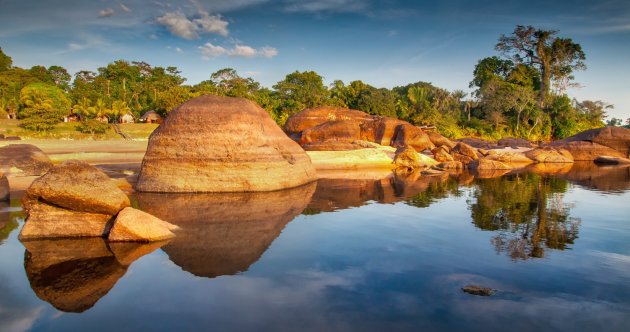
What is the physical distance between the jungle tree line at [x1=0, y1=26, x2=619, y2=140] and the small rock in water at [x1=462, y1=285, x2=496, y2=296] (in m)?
46.4

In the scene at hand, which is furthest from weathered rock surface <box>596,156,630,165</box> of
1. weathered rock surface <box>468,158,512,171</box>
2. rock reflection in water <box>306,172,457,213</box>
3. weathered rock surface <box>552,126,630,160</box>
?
rock reflection in water <box>306,172,457,213</box>

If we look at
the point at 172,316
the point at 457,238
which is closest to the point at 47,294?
the point at 172,316

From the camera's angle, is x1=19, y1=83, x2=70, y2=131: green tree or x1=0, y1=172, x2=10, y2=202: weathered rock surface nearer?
x1=0, y1=172, x2=10, y2=202: weathered rock surface

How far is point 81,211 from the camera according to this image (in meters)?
9.65

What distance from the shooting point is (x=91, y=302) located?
246 inches

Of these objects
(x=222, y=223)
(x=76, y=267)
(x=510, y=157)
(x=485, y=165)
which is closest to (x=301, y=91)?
(x=510, y=157)

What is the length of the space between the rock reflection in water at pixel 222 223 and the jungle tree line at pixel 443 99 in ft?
124

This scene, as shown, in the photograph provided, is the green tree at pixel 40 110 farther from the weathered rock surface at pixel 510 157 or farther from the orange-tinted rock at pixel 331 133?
the weathered rock surface at pixel 510 157

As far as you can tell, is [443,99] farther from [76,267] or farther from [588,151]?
[76,267]

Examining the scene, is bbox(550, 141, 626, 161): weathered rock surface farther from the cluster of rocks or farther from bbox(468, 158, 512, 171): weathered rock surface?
the cluster of rocks

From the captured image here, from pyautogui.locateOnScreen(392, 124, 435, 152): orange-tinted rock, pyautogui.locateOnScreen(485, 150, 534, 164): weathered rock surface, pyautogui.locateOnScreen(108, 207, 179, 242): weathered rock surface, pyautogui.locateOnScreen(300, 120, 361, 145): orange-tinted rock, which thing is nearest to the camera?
pyautogui.locateOnScreen(108, 207, 179, 242): weathered rock surface

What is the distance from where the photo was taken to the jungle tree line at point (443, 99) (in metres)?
54.3

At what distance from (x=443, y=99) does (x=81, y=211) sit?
6086 centimetres

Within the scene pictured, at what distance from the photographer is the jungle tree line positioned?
54.3 m
